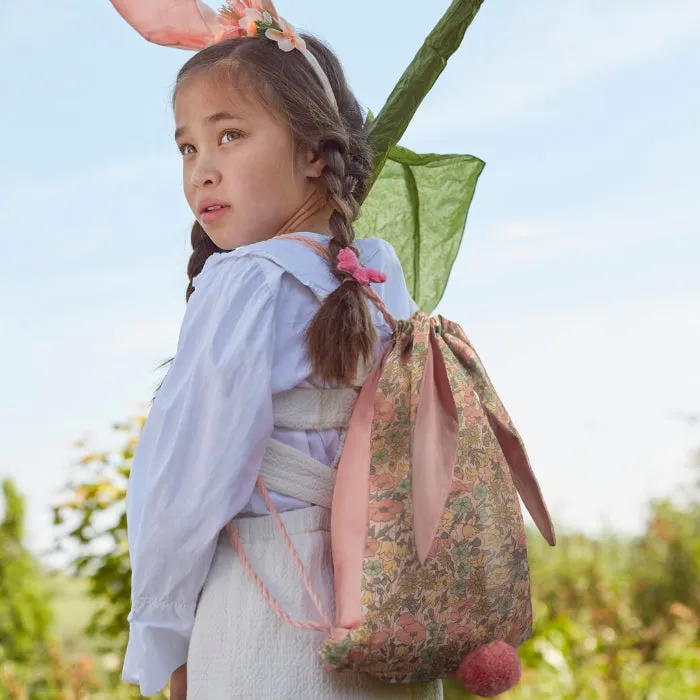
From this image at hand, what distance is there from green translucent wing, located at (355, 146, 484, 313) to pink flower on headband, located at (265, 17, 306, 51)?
1.58ft

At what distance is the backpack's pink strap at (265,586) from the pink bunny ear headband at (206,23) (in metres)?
0.76

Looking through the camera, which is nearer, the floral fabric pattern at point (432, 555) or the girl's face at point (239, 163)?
the floral fabric pattern at point (432, 555)

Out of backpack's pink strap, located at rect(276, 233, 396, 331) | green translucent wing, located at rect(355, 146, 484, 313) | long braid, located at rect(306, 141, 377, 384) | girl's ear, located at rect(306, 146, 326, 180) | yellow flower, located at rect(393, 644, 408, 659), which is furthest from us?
green translucent wing, located at rect(355, 146, 484, 313)

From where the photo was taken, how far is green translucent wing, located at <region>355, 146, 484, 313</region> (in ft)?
7.36

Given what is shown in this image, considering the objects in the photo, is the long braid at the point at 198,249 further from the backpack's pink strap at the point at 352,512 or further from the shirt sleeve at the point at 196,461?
the backpack's pink strap at the point at 352,512

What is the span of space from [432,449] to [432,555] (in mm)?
154

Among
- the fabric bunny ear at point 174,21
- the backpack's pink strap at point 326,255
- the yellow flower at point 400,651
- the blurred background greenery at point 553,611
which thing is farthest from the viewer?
→ the blurred background greenery at point 553,611

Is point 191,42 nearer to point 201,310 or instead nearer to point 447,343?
point 201,310

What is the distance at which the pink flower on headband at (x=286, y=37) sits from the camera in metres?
1.78

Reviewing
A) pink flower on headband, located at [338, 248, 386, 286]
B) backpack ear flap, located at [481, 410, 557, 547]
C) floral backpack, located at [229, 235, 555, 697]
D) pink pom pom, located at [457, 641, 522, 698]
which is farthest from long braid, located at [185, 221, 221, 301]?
pink pom pom, located at [457, 641, 522, 698]

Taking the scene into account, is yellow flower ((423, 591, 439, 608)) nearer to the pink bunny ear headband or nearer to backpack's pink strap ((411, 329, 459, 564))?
backpack's pink strap ((411, 329, 459, 564))

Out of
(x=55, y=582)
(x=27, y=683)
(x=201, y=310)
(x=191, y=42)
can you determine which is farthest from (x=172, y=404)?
(x=55, y=582)

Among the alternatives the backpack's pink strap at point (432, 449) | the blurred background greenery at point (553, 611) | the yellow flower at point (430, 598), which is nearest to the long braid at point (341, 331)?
the backpack's pink strap at point (432, 449)

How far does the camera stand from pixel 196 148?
177 cm
